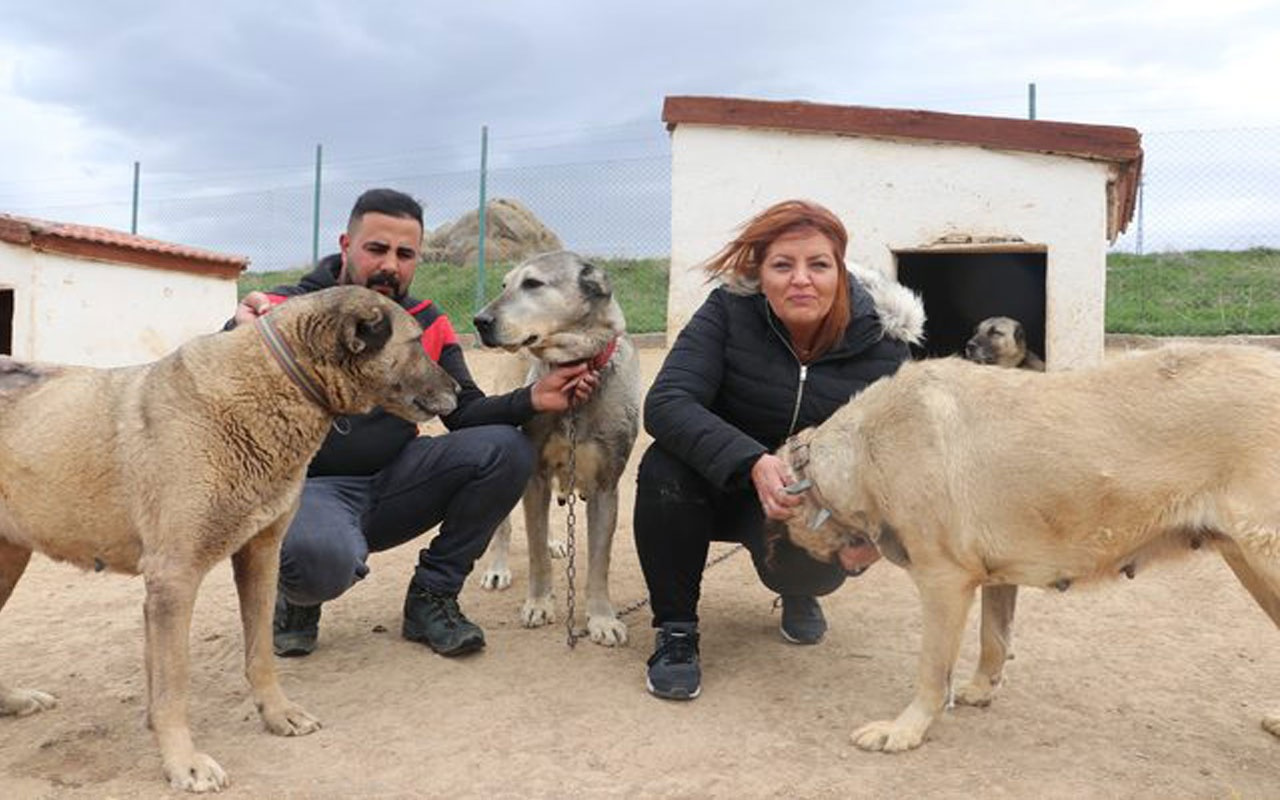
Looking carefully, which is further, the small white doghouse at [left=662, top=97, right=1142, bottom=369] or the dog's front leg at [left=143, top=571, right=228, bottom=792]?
the small white doghouse at [left=662, top=97, right=1142, bottom=369]

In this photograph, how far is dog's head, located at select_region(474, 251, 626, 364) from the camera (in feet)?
14.0

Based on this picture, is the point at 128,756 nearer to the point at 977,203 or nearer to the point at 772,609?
the point at 772,609

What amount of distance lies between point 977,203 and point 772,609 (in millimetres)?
4451

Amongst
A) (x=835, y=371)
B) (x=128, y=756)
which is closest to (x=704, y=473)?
(x=835, y=371)

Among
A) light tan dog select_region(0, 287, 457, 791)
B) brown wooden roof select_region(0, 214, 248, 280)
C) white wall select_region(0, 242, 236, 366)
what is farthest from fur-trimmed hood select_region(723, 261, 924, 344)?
brown wooden roof select_region(0, 214, 248, 280)

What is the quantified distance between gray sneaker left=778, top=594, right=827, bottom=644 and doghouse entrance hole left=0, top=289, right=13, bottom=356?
375 inches

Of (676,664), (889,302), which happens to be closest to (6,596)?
(676,664)

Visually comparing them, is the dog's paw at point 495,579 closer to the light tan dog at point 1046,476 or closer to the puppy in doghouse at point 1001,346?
the light tan dog at point 1046,476

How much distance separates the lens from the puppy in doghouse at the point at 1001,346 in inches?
345

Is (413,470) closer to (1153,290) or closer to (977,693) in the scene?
(977,693)

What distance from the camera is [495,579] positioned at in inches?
206

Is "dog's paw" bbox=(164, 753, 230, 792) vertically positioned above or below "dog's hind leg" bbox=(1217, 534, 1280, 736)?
below

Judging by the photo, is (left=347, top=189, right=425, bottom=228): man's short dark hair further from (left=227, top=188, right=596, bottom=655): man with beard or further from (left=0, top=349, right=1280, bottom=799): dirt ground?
(left=0, top=349, right=1280, bottom=799): dirt ground

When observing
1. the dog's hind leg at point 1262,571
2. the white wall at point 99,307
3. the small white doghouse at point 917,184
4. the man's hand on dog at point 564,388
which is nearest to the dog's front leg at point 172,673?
the man's hand on dog at point 564,388
